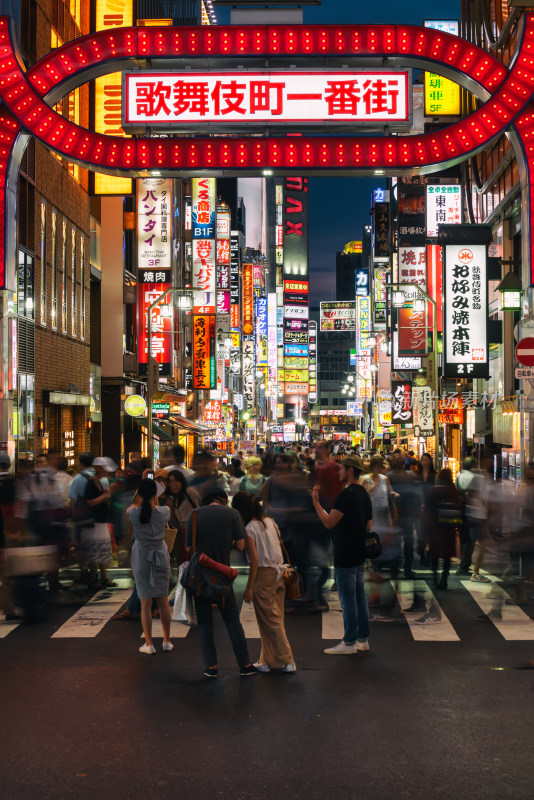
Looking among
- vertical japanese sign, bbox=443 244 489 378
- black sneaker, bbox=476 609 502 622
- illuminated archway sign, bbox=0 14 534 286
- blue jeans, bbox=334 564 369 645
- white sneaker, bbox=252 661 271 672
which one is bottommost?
black sneaker, bbox=476 609 502 622

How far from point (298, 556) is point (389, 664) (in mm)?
3239

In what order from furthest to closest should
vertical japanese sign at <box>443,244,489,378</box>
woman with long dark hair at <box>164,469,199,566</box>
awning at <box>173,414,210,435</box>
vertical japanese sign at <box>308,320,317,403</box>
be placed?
vertical japanese sign at <box>308,320,317,403</box> → awning at <box>173,414,210,435</box> → vertical japanese sign at <box>443,244,489,378</box> → woman with long dark hair at <box>164,469,199,566</box>

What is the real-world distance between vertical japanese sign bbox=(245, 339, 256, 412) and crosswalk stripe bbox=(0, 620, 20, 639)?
73335 millimetres

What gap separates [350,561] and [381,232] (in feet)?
172

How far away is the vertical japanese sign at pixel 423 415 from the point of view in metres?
37.9

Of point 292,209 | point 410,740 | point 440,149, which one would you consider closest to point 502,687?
point 410,740

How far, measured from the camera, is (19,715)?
748cm

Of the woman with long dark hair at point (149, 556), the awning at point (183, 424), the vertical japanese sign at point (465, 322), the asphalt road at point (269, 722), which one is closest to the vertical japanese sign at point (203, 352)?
the awning at point (183, 424)

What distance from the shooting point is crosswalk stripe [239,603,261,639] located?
11114mm

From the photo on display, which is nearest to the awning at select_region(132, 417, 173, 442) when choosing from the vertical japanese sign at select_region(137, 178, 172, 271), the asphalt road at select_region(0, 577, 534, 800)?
the vertical japanese sign at select_region(137, 178, 172, 271)

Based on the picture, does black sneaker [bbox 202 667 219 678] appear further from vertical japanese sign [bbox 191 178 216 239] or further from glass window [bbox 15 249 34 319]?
vertical japanese sign [bbox 191 178 216 239]

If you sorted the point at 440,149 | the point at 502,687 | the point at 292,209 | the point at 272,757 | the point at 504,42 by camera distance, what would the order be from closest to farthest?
the point at 272,757, the point at 502,687, the point at 440,149, the point at 504,42, the point at 292,209

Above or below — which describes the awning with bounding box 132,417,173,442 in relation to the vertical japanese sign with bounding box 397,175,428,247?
below

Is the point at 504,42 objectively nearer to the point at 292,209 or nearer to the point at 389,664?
the point at 389,664
